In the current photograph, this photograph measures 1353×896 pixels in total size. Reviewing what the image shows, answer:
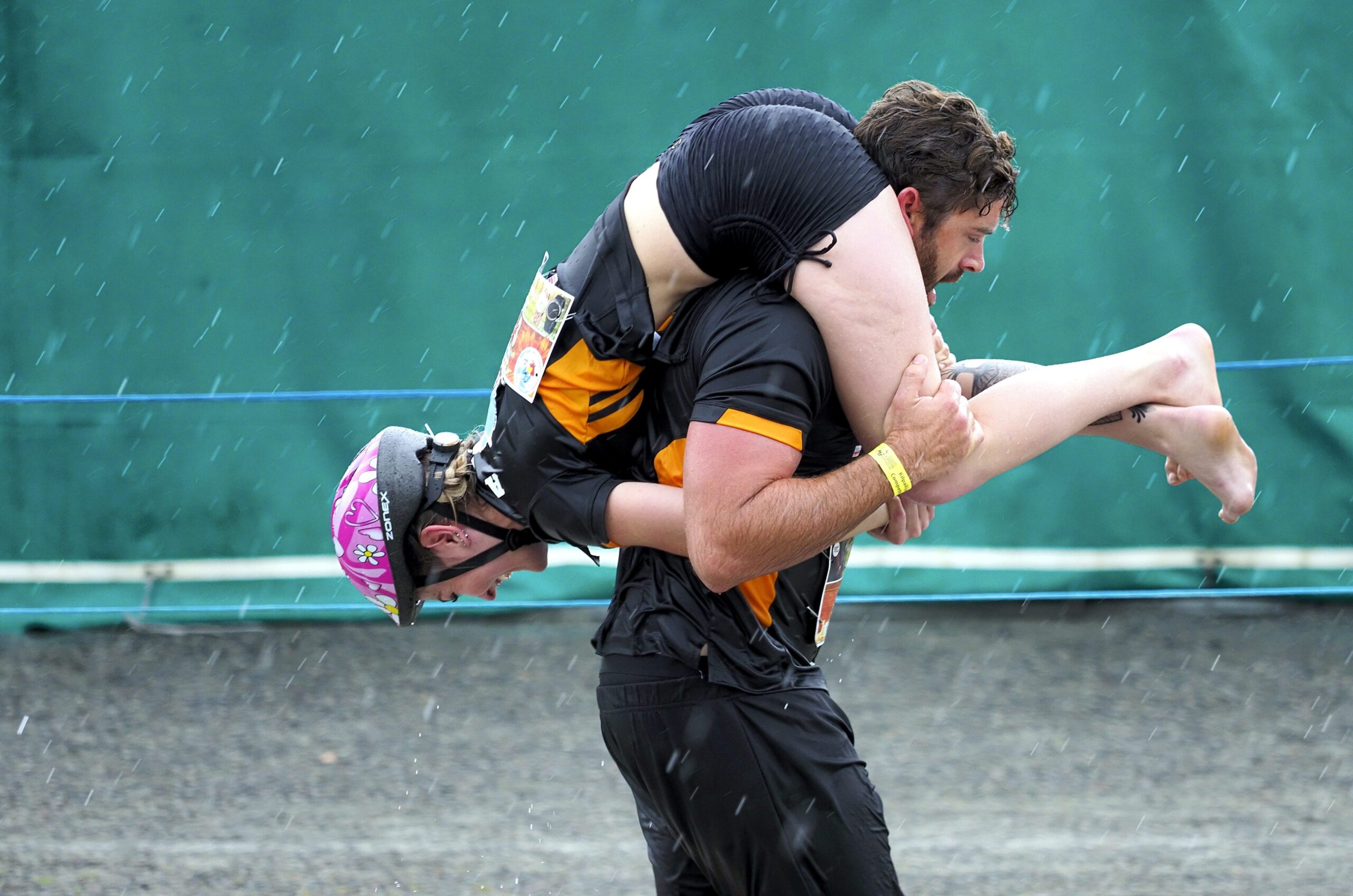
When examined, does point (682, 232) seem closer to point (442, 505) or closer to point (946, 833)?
point (442, 505)

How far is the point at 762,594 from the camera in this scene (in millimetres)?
2293

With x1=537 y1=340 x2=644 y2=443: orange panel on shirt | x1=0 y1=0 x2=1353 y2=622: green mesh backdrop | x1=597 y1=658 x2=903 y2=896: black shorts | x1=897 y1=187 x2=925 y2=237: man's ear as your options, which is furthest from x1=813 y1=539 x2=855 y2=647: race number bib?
x1=0 y1=0 x2=1353 y2=622: green mesh backdrop

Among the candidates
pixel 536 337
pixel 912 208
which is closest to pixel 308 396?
pixel 536 337

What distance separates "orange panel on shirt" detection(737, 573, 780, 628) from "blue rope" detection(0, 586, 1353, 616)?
3.25 m

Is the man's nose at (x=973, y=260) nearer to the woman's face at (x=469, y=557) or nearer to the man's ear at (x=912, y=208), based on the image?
the man's ear at (x=912, y=208)

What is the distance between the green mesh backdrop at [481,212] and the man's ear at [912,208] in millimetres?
3452

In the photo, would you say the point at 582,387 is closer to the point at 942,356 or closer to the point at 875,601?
the point at 942,356

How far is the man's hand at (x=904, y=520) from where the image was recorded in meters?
2.35

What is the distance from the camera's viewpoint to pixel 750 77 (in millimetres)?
5629

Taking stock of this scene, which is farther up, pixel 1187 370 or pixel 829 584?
pixel 1187 370

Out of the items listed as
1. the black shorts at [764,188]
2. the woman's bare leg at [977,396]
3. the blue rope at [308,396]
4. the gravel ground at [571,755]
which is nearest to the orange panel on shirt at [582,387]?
the black shorts at [764,188]

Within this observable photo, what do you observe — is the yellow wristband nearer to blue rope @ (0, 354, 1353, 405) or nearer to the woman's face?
the woman's face

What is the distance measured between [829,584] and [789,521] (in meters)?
0.46

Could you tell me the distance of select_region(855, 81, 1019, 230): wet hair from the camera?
2102 millimetres
